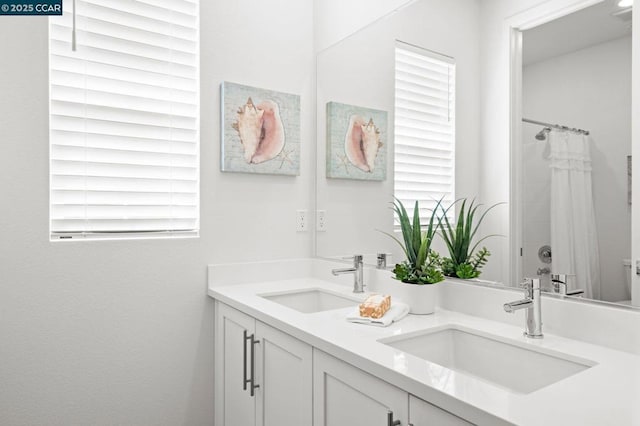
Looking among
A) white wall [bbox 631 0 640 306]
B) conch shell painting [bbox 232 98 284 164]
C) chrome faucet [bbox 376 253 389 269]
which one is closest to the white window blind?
conch shell painting [bbox 232 98 284 164]

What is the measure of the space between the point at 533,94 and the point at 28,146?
1708mm

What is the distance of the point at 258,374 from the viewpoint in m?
1.44

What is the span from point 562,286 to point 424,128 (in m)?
0.73

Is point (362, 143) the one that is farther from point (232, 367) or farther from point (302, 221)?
point (232, 367)

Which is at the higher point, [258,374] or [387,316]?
[387,316]

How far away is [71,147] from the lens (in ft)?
5.21

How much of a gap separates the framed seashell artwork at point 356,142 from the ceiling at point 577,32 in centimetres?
67

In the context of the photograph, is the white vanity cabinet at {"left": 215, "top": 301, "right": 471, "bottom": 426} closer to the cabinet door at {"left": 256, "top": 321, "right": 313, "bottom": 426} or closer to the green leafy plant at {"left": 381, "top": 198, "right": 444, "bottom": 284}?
the cabinet door at {"left": 256, "top": 321, "right": 313, "bottom": 426}

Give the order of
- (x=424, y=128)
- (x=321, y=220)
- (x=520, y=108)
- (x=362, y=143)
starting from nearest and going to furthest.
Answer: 1. (x=520, y=108)
2. (x=424, y=128)
3. (x=362, y=143)
4. (x=321, y=220)

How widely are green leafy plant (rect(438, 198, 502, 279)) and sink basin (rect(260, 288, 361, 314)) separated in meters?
0.48

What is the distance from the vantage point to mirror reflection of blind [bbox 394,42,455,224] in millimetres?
1467

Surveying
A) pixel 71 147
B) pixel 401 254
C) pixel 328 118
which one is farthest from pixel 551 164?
pixel 71 147

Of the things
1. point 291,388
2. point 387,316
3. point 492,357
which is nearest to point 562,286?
point 492,357

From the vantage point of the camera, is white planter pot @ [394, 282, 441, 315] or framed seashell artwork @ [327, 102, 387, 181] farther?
framed seashell artwork @ [327, 102, 387, 181]
